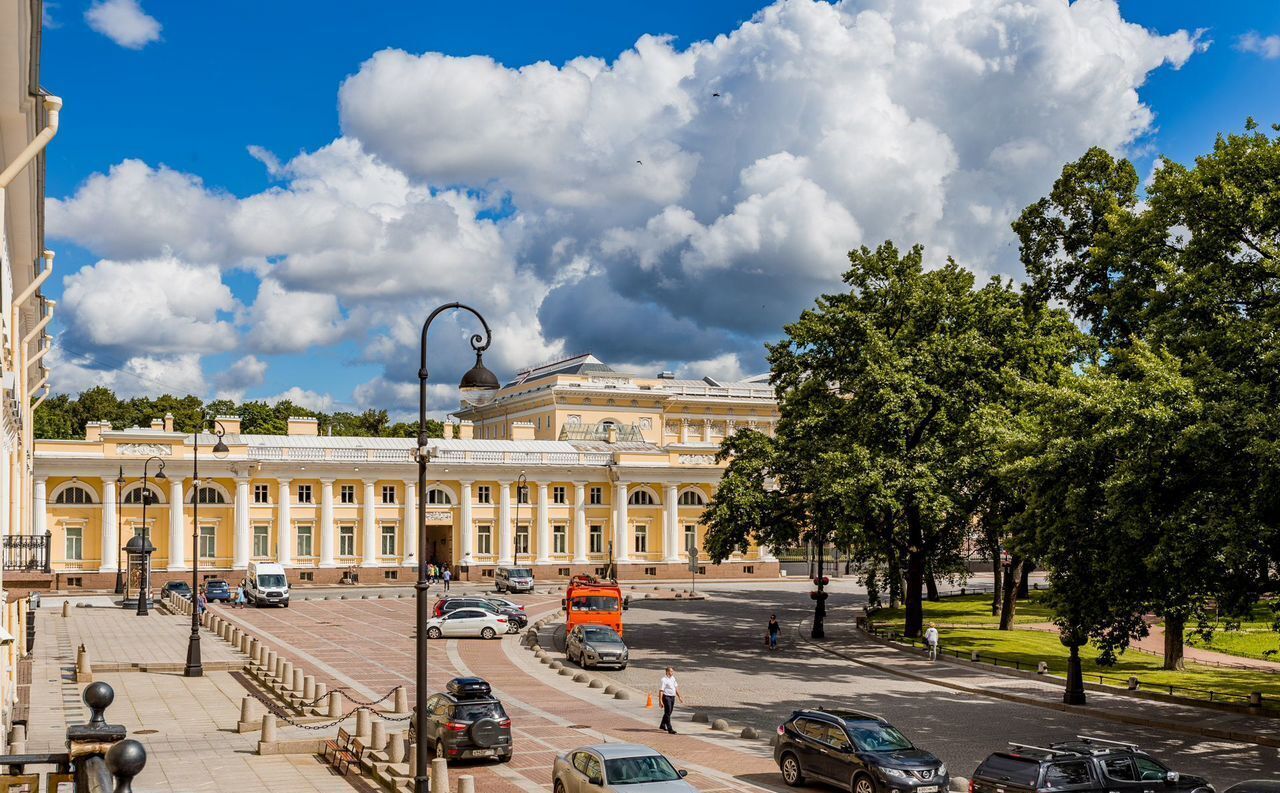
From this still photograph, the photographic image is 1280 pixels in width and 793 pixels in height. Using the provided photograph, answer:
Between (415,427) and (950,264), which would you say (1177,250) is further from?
(415,427)

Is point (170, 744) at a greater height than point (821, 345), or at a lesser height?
lesser

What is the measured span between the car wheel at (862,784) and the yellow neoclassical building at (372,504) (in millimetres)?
53603

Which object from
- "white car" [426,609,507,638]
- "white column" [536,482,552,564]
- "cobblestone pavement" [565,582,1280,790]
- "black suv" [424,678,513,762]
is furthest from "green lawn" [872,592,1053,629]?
"black suv" [424,678,513,762]

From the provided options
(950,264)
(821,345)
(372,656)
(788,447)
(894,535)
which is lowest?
(372,656)

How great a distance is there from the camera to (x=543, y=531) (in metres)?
90.2

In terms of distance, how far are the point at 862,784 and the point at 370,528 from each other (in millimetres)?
67544

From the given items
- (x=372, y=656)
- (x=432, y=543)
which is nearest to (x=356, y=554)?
(x=432, y=543)

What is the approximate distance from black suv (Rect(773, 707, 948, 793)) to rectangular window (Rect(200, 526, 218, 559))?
212 feet

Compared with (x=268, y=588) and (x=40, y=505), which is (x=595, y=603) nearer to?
(x=268, y=588)

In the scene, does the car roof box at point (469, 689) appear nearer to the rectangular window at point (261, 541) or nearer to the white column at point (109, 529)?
the white column at point (109, 529)

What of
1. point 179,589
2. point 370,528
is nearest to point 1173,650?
point 179,589

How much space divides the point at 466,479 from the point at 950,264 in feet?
155

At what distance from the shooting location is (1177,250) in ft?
119

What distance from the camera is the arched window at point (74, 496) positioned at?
251ft
